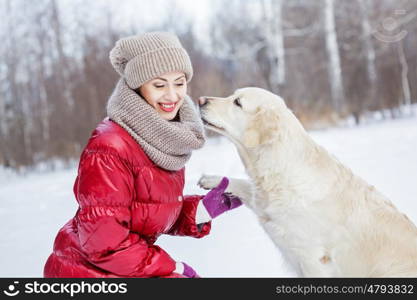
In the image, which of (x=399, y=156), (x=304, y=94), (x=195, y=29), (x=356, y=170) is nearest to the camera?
(x=356, y=170)

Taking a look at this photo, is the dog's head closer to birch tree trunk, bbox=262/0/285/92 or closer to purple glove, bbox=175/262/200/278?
purple glove, bbox=175/262/200/278

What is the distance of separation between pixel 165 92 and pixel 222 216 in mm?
1962

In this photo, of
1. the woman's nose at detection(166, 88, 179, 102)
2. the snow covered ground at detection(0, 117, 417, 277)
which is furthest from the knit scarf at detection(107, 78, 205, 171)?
the snow covered ground at detection(0, 117, 417, 277)

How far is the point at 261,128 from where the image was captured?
204cm

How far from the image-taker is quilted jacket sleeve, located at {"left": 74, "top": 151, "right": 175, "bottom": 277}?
1.48 m

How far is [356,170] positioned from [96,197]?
3593mm

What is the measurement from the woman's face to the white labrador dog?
1.18 ft

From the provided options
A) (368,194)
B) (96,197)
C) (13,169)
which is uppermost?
(96,197)

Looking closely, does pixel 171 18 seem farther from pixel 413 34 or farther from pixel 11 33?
pixel 413 34

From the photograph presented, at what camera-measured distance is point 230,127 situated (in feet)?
7.07

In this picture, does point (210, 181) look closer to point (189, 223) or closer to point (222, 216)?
point (189, 223)

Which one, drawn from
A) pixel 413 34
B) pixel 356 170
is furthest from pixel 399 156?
pixel 413 34

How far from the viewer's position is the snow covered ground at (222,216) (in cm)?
268

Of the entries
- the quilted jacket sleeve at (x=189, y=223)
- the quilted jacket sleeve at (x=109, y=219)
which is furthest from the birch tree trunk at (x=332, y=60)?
the quilted jacket sleeve at (x=109, y=219)
